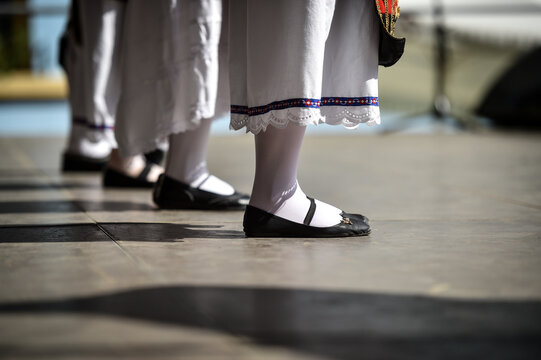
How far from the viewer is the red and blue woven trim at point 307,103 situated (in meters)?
1.28

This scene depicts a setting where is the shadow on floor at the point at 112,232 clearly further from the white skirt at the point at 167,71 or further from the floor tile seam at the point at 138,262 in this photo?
the white skirt at the point at 167,71

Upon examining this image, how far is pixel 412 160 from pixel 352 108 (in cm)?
176

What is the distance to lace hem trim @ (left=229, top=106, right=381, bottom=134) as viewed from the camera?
4.21 ft

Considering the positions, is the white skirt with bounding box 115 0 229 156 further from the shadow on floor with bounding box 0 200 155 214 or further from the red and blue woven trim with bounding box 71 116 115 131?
the red and blue woven trim with bounding box 71 116 115 131

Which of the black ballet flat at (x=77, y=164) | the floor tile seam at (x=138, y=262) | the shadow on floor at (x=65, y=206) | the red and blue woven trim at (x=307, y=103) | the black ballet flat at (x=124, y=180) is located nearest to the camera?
the floor tile seam at (x=138, y=262)

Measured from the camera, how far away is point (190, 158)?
1757 millimetres

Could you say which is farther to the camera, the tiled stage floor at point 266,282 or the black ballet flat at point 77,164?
the black ballet flat at point 77,164

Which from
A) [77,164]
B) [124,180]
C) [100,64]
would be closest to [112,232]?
[124,180]

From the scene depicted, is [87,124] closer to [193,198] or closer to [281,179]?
[193,198]

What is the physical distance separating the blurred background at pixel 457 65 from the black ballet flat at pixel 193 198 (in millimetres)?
3166

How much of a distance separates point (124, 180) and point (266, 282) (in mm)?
1267

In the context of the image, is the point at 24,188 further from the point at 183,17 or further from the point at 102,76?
the point at 183,17

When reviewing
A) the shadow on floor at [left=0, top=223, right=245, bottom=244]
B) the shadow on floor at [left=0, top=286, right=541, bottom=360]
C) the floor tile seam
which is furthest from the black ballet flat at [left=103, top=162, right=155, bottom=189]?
the shadow on floor at [left=0, top=286, right=541, bottom=360]

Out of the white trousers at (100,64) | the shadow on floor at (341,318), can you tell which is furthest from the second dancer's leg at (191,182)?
the shadow on floor at (341,318)
